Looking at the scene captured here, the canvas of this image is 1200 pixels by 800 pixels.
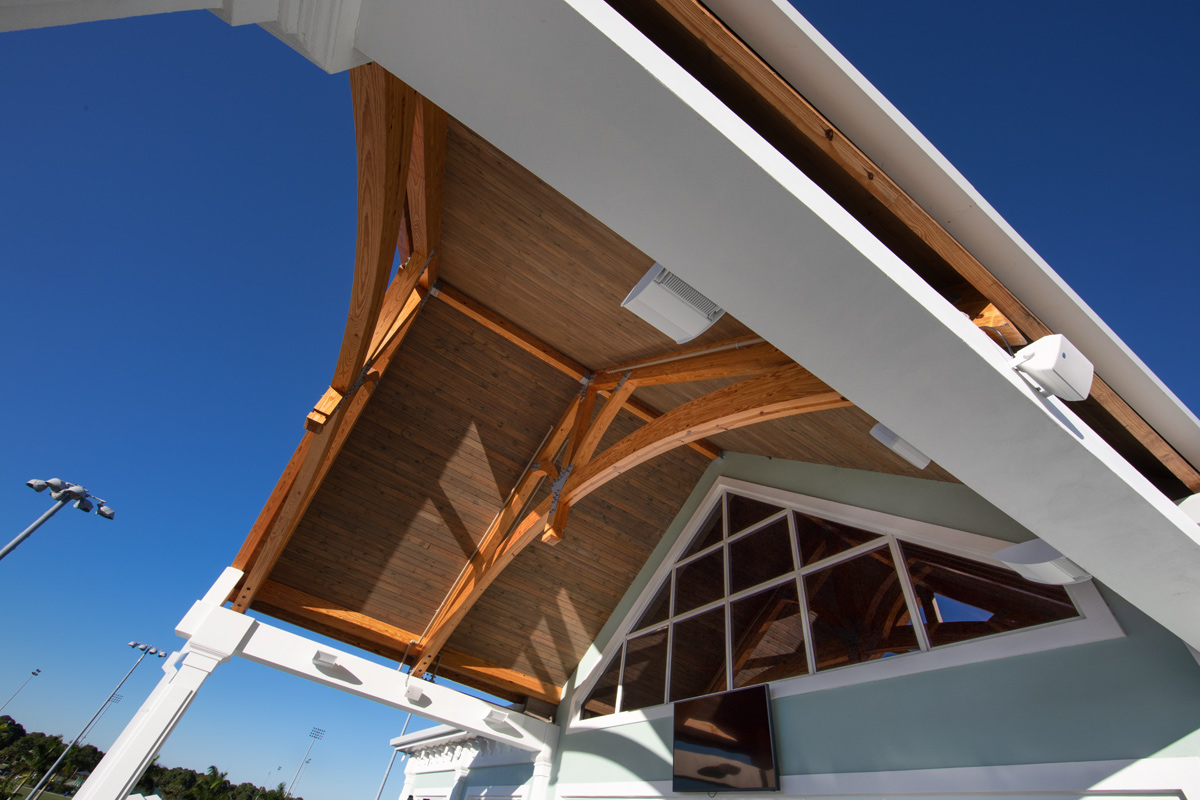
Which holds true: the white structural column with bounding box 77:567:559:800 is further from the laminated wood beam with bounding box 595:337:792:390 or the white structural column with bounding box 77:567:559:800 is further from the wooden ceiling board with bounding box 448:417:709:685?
the laminated wood beam with bounding box 595:337:792:390

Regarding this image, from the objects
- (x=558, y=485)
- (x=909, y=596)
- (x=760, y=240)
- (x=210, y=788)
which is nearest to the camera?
(x=760, y=240)

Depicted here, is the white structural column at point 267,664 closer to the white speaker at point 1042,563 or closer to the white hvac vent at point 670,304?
the white hvac vent at point 670,304

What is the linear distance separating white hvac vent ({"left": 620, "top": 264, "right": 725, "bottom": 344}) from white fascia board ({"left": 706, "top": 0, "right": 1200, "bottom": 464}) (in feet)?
4.00

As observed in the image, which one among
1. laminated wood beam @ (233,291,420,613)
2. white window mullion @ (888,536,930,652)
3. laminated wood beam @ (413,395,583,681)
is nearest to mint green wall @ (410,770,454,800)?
laminated wood beam @ (413,395,583,681)

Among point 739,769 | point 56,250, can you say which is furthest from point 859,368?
point 56,250

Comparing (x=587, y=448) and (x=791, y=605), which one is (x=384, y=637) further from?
(x=791, y=605)

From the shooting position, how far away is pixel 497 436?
693 centimetres

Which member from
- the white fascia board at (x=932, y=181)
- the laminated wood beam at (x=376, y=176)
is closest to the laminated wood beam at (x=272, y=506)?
the laminated wood beam at (x=376, y=176)

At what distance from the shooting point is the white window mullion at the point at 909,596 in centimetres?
392

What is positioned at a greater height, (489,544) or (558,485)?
(489,544)

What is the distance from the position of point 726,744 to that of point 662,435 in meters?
2.74

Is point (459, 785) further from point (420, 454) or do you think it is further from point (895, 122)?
point (895, 122)

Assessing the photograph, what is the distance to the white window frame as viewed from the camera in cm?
322

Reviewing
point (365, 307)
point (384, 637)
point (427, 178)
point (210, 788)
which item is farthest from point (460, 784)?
point (210, 788)
